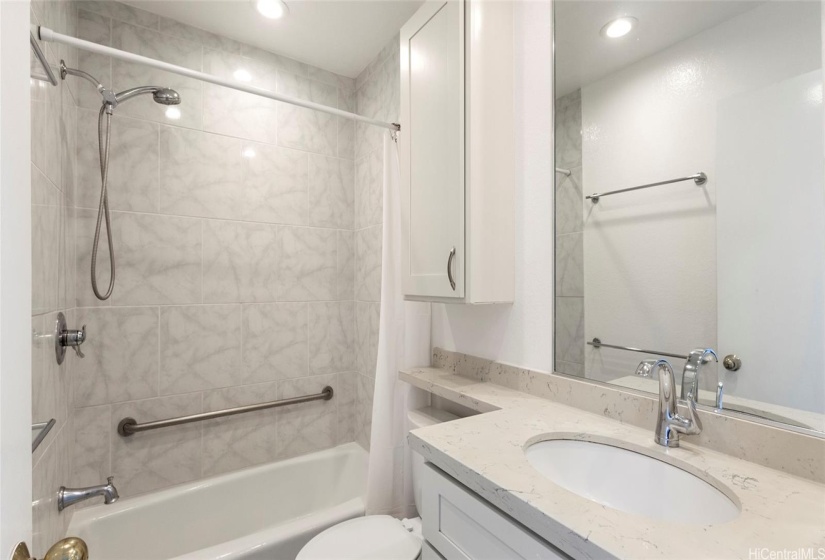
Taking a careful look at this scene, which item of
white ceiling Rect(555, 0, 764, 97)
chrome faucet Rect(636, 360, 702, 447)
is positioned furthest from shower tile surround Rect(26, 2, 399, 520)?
chrome faucet Rect(636, 360, 702, 447)

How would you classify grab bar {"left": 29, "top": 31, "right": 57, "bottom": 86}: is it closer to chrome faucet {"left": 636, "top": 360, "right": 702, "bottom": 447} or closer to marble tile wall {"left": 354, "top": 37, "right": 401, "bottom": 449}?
marble tile wall {"left": 354, "top": 37, "right": 401, "bottom": 449}

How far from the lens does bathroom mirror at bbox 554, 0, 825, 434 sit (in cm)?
73

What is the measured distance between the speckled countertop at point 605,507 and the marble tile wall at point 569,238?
0.20 metres

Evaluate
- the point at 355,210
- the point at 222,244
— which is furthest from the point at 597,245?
the point at 222,244

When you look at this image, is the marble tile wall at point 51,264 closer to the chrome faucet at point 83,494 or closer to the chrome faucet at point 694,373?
the chrome faucet at point 83,494

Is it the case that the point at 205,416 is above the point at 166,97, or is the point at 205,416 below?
below

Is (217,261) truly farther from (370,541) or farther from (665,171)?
(665,171)

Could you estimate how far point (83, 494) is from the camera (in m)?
1.11

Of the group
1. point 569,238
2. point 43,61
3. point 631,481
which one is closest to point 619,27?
point 569,238

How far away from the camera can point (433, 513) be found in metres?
0.86

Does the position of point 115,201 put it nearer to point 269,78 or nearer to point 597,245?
point 269,78

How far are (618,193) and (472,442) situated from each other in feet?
2.58

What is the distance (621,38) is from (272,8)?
1.41 m

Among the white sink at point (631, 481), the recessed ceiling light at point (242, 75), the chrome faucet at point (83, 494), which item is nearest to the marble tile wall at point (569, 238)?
the white sink at point (631, 481)
